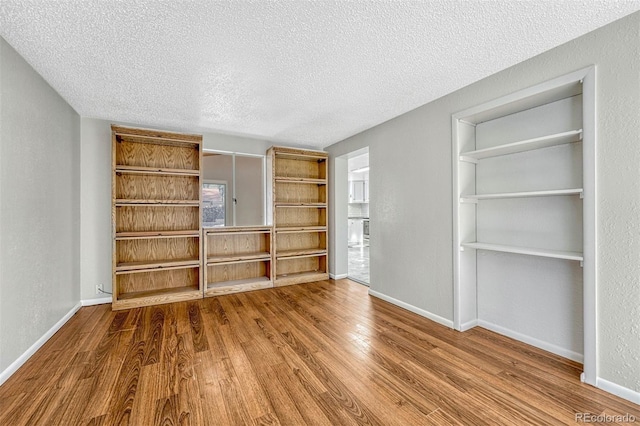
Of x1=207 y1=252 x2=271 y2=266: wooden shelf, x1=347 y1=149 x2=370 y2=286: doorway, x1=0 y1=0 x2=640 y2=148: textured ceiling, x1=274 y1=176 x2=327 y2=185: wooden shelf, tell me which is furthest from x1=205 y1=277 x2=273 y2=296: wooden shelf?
x1=347 y1=149 x2=370 y2=286: doorway

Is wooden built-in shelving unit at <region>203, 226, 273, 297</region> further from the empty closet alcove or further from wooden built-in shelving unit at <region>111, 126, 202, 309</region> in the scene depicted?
the empty closet alcove

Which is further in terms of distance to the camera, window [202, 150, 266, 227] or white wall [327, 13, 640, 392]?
window [202, 150, 266, 227]

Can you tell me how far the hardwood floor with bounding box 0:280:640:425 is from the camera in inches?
59.6

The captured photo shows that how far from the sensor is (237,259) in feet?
12.6

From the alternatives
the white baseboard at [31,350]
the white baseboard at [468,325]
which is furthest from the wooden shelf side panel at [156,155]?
the white baseboard at [468,325]

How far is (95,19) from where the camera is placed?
5.28ft

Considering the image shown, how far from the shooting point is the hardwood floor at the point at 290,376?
151 centimetres

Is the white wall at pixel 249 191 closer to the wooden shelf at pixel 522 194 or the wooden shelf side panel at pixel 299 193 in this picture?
the wooden shelf side panel at pixel 299 193

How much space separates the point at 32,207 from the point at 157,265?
1.37 metres

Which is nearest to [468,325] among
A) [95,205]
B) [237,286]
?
[237,286]

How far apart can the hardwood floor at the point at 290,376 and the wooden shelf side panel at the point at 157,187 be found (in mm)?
1514

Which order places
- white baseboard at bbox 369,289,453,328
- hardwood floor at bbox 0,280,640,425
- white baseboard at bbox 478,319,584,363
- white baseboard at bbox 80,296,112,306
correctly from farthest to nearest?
1. white baseboard at bbox 80,296,112,306
2. white baseboard at bbox 369,289,453,328
3. white baseboard at bbox 478,319,584,363
4. hardwood floor at bbox 0,280,640,425

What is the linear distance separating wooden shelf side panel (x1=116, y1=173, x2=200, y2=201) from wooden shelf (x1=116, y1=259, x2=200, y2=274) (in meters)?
0.83

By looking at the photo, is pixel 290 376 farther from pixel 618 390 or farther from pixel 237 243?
pixel 237 243
